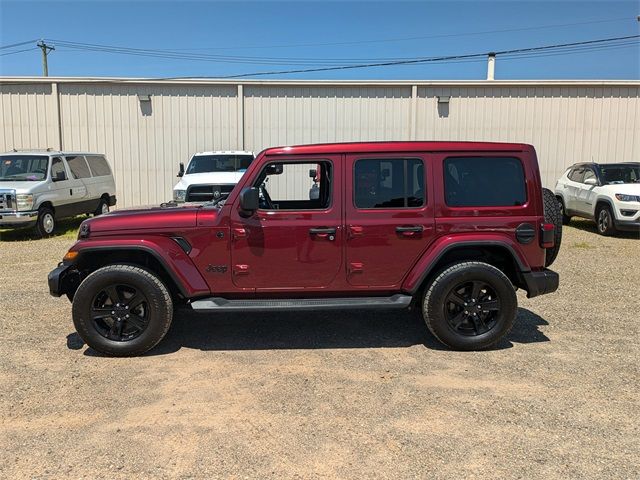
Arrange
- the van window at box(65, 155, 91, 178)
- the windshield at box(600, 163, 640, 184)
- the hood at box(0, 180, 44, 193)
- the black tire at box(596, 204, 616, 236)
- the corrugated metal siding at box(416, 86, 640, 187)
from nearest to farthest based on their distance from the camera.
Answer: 1. the hood at box(0, 180, 44, 193)
2. the black tire at box(596, 204, 616, 236)
3. the windshield at box(600, 163, 640, 184)
4. the van window at box(65, 155, 91, 178)
5. the corrugated metal siding at box(416, 86, 640, 187)

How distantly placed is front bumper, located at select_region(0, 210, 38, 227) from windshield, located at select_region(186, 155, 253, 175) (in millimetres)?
3414

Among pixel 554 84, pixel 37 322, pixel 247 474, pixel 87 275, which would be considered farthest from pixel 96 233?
pixel 554 84

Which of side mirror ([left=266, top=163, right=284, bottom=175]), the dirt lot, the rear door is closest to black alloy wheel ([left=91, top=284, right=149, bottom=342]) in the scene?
the dirt lot

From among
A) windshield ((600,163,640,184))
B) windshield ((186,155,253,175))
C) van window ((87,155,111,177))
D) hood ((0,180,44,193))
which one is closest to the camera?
hood ((0,180,44,193))

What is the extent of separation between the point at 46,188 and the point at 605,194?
1229 cm

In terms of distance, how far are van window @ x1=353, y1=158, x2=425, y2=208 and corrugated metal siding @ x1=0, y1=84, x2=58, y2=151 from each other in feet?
48.0

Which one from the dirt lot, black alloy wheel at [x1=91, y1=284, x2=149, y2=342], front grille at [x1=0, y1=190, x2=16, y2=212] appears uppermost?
front grille at [x1=0, y1=190, x2=16, y2=212]

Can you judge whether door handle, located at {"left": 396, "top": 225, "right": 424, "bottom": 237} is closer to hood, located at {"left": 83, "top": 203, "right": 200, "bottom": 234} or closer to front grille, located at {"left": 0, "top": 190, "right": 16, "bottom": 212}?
hood, located at {"left": 83, "top": 203, "right": 200, "bottom": 234}

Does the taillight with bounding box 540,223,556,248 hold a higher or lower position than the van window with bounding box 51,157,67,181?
lower

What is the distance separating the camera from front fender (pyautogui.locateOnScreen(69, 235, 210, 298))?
→ 459 centimetres

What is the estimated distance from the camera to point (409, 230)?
4699 millimetres

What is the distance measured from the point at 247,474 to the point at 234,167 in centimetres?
955

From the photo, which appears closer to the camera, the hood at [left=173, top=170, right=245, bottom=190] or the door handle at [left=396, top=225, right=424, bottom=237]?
the door handle at [left=396, top=225, right=424, bottom=237]

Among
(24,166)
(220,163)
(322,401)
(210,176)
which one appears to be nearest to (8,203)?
(24,166)
